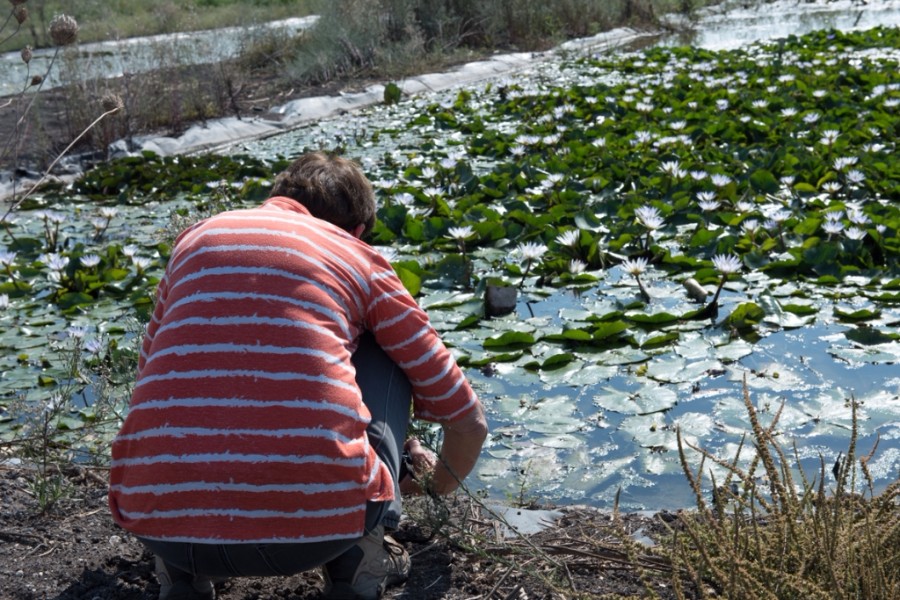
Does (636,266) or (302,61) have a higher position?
(302,61)

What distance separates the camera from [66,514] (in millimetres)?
2818

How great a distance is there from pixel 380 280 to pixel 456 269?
8.24ft

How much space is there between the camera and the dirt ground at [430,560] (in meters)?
2.37

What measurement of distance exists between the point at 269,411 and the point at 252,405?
36 mm

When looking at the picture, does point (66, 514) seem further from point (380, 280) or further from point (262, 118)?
point (262, 118)

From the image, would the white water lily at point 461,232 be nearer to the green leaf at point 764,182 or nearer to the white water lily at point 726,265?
the white water lily at point 726,265

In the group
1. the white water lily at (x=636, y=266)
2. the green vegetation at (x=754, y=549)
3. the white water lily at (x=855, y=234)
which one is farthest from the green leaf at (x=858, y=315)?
the green vegetation at (x=754, y=549)

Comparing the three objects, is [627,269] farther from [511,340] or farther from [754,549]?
[754,549]

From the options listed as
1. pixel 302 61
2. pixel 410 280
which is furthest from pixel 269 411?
pixel 302 61

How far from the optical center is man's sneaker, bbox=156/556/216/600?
219 cm

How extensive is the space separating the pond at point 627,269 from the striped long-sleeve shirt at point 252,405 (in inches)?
30.1

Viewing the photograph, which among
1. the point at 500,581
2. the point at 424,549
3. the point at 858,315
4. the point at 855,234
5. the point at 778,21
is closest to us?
the point at 500,581

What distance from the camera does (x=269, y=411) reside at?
6.54 ft

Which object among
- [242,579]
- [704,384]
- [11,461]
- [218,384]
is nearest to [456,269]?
[704,384]
